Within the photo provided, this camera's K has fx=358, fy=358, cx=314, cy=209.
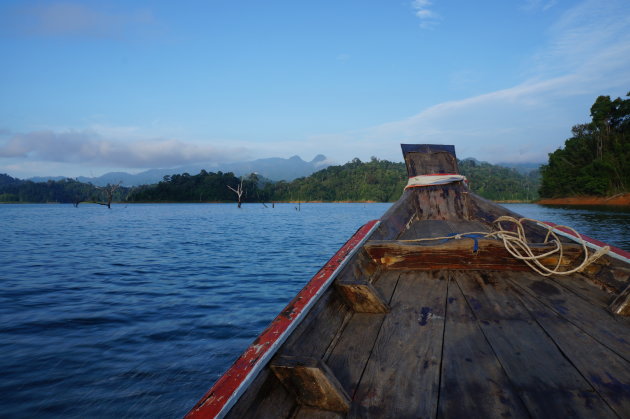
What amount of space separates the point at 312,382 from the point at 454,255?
1838mm

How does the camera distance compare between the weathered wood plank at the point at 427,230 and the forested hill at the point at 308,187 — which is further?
the forested hill at the point at 308,187

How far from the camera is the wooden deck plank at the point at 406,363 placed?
1.26 meters

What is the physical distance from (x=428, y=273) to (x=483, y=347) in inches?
43.3

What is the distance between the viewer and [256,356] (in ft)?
4.12

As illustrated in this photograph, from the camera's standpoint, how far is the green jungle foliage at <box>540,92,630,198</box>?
45.1 metres

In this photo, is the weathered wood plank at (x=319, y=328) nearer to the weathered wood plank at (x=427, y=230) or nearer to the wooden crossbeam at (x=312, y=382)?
the wooden crossbeam at (x=312, y=382)

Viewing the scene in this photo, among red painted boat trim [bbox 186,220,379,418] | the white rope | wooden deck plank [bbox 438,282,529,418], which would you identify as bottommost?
wooden deck plank [bbox 438,282,529,418]

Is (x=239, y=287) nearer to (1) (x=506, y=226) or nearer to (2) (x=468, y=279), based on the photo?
(1) (x=506, y=226)

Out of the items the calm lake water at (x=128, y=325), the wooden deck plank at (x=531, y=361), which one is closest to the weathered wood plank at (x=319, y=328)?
the wooden deck plank at (x=531, y=361)

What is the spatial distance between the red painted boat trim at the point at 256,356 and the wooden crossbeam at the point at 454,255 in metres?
0.84

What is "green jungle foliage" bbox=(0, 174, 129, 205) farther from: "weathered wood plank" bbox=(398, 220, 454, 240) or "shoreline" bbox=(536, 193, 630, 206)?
"weathered wood plank" bbox=(398, 220, 454, 240)

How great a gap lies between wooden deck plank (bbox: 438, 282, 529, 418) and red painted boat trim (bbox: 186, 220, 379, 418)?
2.03 feet

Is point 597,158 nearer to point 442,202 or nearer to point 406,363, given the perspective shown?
point 442,202

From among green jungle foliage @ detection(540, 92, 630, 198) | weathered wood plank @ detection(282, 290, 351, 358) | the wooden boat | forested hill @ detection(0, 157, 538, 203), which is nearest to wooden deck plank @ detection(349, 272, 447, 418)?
the wooden boat
